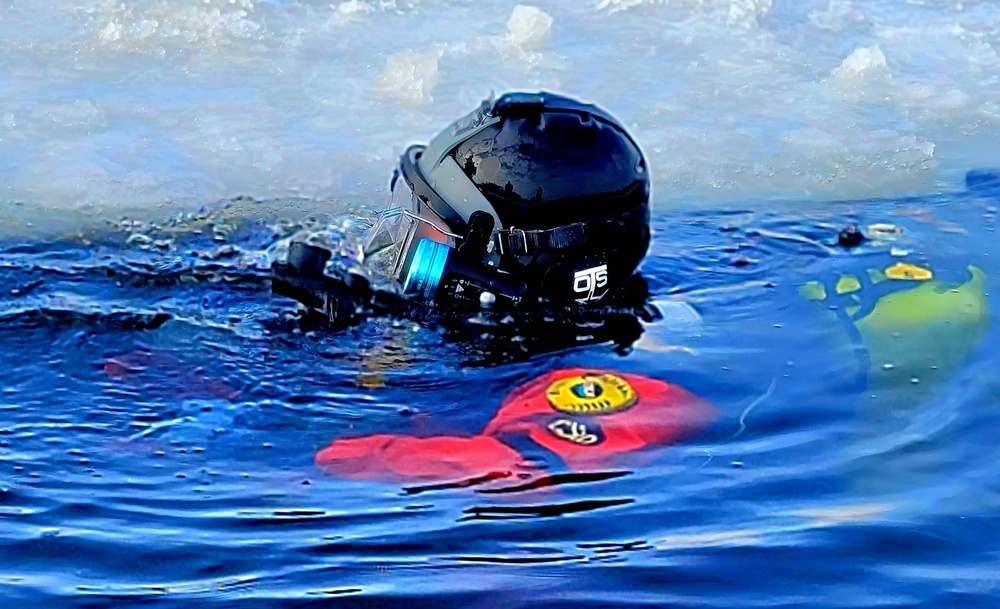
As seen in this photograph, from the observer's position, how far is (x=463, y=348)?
12.6 ft

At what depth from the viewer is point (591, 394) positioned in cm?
352

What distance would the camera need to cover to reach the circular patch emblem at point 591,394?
3.45m

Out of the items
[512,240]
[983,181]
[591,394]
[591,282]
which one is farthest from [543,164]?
[983,181]

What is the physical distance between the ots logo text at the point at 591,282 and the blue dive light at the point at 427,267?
46 cm

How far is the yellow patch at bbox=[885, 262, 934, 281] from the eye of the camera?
14.7ft

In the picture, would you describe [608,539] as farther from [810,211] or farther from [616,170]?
[810,211]

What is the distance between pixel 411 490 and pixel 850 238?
104 inches

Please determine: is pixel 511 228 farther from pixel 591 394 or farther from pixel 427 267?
pixel 591 394

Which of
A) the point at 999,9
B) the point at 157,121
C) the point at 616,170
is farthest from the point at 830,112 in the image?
the point at 157,121

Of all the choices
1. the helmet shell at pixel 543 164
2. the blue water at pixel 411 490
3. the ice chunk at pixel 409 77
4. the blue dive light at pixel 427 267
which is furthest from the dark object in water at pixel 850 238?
the ice chunk at pixel 409 77

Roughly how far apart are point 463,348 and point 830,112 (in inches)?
134

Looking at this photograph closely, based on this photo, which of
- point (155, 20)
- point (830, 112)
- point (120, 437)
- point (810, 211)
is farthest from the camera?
point (155, 20)

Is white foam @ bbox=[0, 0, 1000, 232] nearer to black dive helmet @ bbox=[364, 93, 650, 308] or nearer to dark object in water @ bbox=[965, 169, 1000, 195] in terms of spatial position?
dark object in water @ bbox=[965, 169, 1000, 195]

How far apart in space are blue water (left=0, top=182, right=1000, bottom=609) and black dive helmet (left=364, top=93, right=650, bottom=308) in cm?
24
